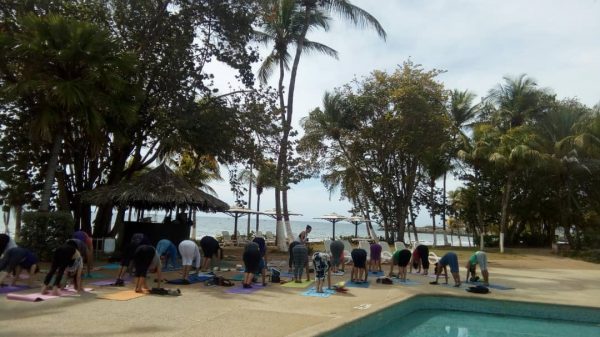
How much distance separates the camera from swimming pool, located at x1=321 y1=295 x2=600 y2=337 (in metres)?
8.95

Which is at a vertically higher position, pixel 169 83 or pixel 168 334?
pixel 169 83

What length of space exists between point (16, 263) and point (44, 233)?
Answer: 4883 millimetres

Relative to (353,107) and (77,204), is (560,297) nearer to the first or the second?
(77,204)

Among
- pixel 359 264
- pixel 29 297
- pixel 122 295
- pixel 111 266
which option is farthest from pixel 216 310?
pixel 111 266

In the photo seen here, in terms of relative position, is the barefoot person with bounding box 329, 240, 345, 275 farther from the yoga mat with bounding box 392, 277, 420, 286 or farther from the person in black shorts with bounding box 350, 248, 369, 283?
the yoga mat with bounding box 392, 277, 420, 286

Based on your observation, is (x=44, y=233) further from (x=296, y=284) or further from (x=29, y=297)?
(x=296, y=284)

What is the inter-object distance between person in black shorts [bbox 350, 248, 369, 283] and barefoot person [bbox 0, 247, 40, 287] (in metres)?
7.08

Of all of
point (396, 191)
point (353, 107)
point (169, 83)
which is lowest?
point (396, 191)

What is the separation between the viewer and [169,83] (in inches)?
687

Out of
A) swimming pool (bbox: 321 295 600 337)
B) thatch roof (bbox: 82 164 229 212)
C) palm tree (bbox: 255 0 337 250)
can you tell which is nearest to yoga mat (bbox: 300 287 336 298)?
swimming pool (bbox: 321 295 600 337)

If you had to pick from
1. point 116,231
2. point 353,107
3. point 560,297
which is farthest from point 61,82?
point 353,107

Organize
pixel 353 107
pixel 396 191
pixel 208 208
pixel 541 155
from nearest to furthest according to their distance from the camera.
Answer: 1. pixel 208 208
2. pixel 541 155
3. pixel 353 107
4. pixel 396 191

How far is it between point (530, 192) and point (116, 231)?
2534 centimetres

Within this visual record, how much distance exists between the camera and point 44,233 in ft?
45.1
